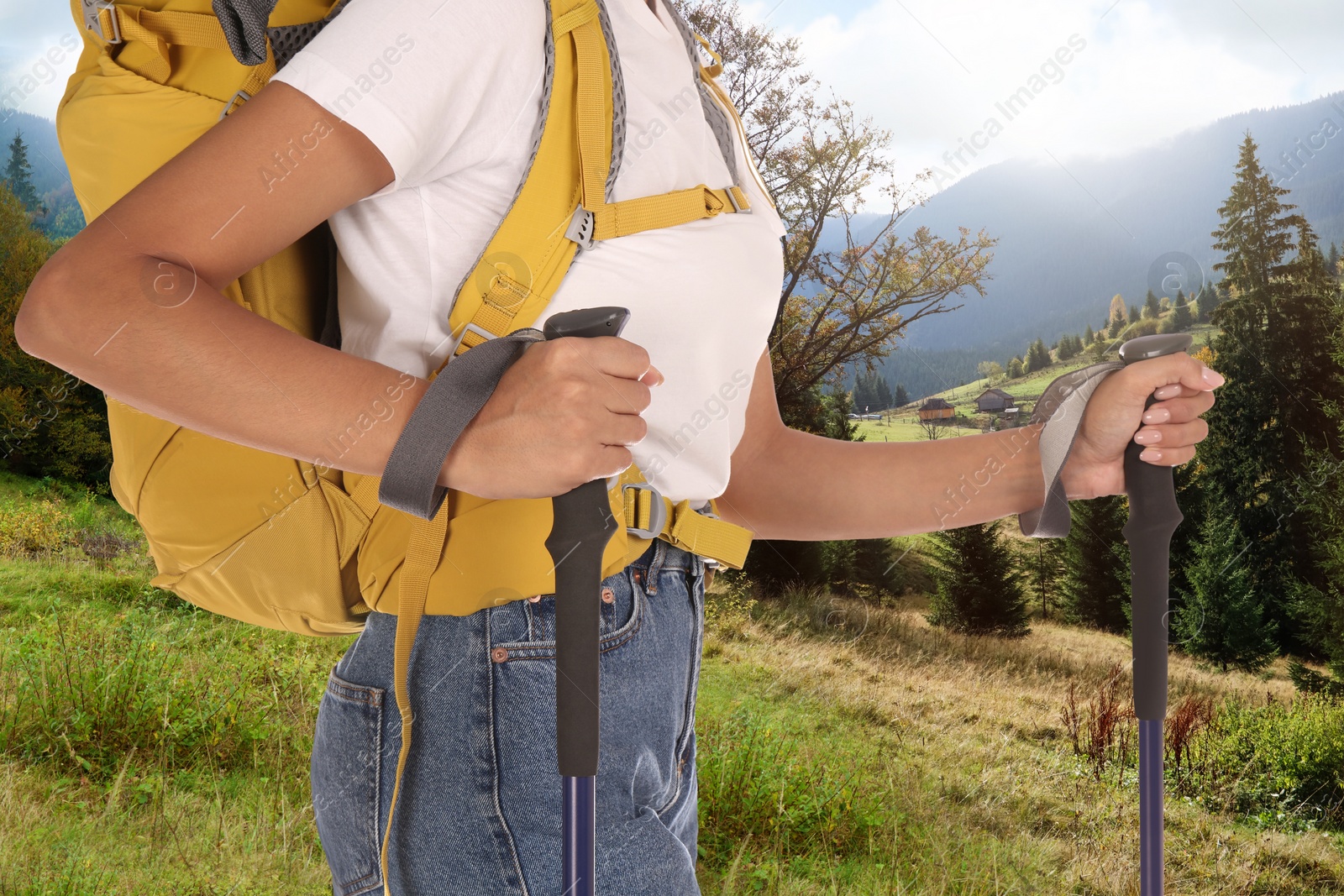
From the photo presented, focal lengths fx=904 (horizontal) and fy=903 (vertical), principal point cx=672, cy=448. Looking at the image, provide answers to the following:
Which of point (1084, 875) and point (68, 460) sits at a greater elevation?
point (68, 460)

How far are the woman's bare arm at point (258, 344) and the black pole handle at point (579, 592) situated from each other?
21 mm

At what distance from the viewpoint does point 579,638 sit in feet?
2.40

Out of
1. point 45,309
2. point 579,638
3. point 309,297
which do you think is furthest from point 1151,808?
point 45,309

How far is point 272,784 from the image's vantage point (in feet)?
12.2

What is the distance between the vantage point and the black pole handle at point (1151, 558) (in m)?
1.03

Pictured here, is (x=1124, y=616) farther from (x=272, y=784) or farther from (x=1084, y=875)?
(x=272, y=784)

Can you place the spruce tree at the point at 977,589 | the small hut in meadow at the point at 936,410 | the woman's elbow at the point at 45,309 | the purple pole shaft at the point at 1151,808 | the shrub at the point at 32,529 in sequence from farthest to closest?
the spruce tree at the point at 977,589
the shrub at the point at 32,529
the small hut in meadow at the point at 936,410
the purple pole shaft at the point at 1151,808
the woman's elbow at the point at 45,309

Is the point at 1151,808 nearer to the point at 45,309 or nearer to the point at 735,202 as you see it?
the point at 735,202

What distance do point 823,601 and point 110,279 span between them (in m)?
7.57

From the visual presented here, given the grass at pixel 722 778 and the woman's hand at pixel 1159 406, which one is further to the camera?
the grass at pixel 722 778

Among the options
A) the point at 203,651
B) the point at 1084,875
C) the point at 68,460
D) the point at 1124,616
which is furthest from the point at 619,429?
the point at 68,460

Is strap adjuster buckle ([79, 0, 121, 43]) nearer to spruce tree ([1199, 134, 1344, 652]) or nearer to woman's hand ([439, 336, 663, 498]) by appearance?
woman's hand ([439, 336, 663, 498])

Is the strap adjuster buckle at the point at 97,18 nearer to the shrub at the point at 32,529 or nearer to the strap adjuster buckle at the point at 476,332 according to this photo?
the strap adjuster buckle at the point at 476,332

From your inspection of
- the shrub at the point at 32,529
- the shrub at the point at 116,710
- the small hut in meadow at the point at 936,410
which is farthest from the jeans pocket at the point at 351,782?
the shrub at the point at 32,529
